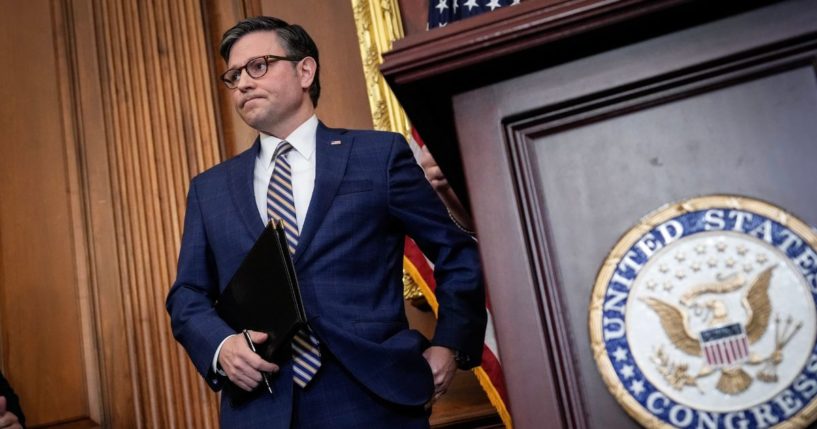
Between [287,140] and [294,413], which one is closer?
[294,413]

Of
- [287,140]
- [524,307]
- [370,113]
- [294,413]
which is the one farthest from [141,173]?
[524,307]

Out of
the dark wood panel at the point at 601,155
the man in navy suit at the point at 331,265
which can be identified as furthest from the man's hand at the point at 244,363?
the dark wood panel at the point at 601,155

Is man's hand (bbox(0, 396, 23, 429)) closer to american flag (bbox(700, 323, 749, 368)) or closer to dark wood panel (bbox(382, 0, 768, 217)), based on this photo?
dark wood panel (bbox(382, 0, 768, 217))

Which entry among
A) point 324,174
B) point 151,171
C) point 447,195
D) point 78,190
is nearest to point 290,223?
point 324,174

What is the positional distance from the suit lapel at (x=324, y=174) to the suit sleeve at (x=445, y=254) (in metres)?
0.11

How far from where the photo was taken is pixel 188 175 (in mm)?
3197

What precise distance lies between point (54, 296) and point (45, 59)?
35.1 inches

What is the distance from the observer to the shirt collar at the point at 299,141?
6.48 feet

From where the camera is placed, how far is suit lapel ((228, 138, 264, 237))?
184cm

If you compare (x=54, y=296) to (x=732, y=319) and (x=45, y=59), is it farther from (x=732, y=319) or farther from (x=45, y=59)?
(x=732, y=319)

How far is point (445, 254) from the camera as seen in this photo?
193 cm

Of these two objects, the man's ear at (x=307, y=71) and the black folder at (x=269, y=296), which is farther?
the man's ear at (x=307, y=71)

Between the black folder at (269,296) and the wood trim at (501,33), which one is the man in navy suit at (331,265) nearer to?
the black folder at (269,296)

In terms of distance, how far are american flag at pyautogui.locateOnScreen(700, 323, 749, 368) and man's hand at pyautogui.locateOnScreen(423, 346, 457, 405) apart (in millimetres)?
997
